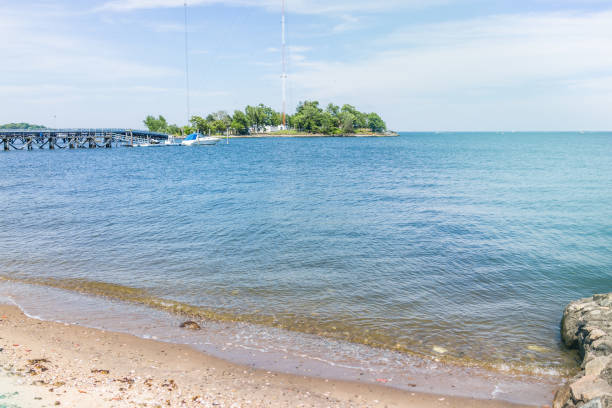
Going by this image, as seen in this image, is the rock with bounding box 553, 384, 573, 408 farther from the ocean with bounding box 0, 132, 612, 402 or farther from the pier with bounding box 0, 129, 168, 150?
the pier with bounding box 0, 129, 168, 150

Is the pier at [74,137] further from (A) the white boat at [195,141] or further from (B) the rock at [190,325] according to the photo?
(B) the rock at [190,325]

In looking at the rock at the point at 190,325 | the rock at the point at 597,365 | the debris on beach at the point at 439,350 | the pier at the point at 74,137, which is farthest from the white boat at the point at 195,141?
the rock at the point at 597,365

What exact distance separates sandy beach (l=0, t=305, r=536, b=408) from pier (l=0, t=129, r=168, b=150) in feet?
383

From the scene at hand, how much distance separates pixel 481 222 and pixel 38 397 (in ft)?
76.4

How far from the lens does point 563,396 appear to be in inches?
294

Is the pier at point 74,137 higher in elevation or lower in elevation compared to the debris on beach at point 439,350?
higher

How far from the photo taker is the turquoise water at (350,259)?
11273 millimetres

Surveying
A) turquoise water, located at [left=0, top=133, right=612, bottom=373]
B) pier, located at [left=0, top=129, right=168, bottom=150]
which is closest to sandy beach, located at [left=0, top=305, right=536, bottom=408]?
turquoise water, located at [left=0, top=133, right=612, bottom=373]

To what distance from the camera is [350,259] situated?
56.3 feet

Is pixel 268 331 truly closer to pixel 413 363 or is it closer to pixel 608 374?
pixel 413 363

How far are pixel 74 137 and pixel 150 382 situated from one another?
125980 mm

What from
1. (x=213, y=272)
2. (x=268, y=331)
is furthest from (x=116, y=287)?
(x=268, y=331)

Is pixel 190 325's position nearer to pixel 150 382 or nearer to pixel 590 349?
pixel 150 382

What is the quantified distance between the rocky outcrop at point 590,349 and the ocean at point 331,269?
1.87 ft
